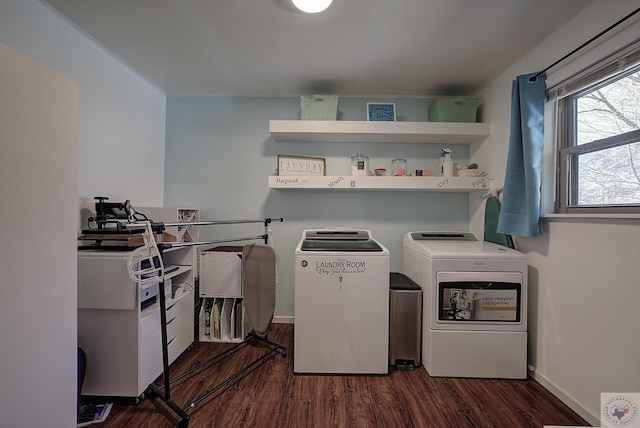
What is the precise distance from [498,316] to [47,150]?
104 inches

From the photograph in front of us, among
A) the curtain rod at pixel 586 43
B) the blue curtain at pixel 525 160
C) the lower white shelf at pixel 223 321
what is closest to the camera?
the curtain rod at pixel 586 43

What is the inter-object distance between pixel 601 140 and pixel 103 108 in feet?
11.0

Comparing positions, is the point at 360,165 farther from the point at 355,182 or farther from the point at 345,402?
the point at 345,402

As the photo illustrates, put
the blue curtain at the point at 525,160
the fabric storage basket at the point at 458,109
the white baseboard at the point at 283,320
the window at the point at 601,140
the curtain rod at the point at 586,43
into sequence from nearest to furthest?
1. the curtain rod at the point at 586,43
2. the window at the point at 601,140
3. the blue curtain at the point at 525,160
4. the fabric storage basket at the point at 458,109
5. the white baseboard at the point at 283,320

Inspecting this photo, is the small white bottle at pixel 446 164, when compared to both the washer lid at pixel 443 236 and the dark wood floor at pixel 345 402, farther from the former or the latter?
the dark wood floor at pixel 345 402

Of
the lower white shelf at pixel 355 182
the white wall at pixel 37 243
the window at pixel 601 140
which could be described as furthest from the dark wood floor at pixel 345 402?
the lower white shelf at pixel 355 182

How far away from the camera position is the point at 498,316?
1675 millimetres

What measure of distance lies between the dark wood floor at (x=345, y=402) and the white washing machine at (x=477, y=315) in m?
0.12

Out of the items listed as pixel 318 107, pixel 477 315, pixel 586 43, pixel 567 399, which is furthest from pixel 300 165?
pixel 567 399

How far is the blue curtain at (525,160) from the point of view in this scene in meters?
1.58

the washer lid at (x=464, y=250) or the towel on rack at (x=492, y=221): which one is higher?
the towel on rack at (x=492, y=221)

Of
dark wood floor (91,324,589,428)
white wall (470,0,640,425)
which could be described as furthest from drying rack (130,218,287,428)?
white wall (470,0,640,425)

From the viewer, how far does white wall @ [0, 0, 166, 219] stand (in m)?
1.38

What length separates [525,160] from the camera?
1604 mm
